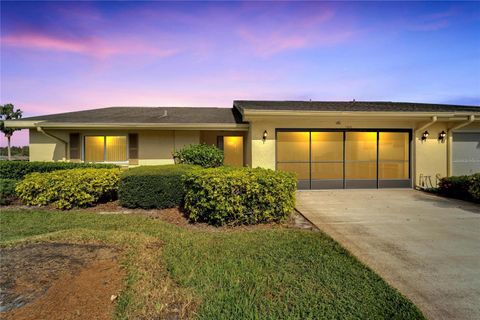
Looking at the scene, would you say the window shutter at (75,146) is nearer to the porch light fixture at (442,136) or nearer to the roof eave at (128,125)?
the roof eave at (128,125)

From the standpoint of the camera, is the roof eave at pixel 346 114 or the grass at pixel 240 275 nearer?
the grass at pixel 240 275

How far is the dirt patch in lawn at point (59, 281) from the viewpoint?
226 cm

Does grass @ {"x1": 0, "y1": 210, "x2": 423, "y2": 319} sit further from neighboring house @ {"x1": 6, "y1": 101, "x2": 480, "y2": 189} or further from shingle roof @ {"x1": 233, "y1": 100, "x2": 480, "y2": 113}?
shingle roof @ {"x1": 233, "y1": 100, "x2": 480, "y2": 113}

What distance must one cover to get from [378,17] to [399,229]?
7.79m

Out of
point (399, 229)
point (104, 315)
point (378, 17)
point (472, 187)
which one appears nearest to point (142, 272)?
point (104, 315)

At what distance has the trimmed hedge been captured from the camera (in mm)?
7199

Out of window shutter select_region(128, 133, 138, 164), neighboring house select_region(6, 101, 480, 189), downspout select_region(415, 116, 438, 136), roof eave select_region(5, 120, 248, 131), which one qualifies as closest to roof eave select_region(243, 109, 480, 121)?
downspout select_region(415, 116, 438, 136)

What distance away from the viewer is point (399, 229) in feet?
16.1

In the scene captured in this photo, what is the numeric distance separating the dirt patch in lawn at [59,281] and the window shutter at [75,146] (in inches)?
320

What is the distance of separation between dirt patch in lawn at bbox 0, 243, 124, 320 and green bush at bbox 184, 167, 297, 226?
1977mm

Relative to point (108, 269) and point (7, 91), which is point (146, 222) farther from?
point (7, 91)

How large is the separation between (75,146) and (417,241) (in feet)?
41.3

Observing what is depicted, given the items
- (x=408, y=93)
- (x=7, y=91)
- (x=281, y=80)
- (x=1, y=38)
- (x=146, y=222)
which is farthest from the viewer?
(x=408, y=93)

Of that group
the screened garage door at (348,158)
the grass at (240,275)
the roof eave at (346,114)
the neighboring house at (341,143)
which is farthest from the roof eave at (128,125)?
the grass at (240,275)
